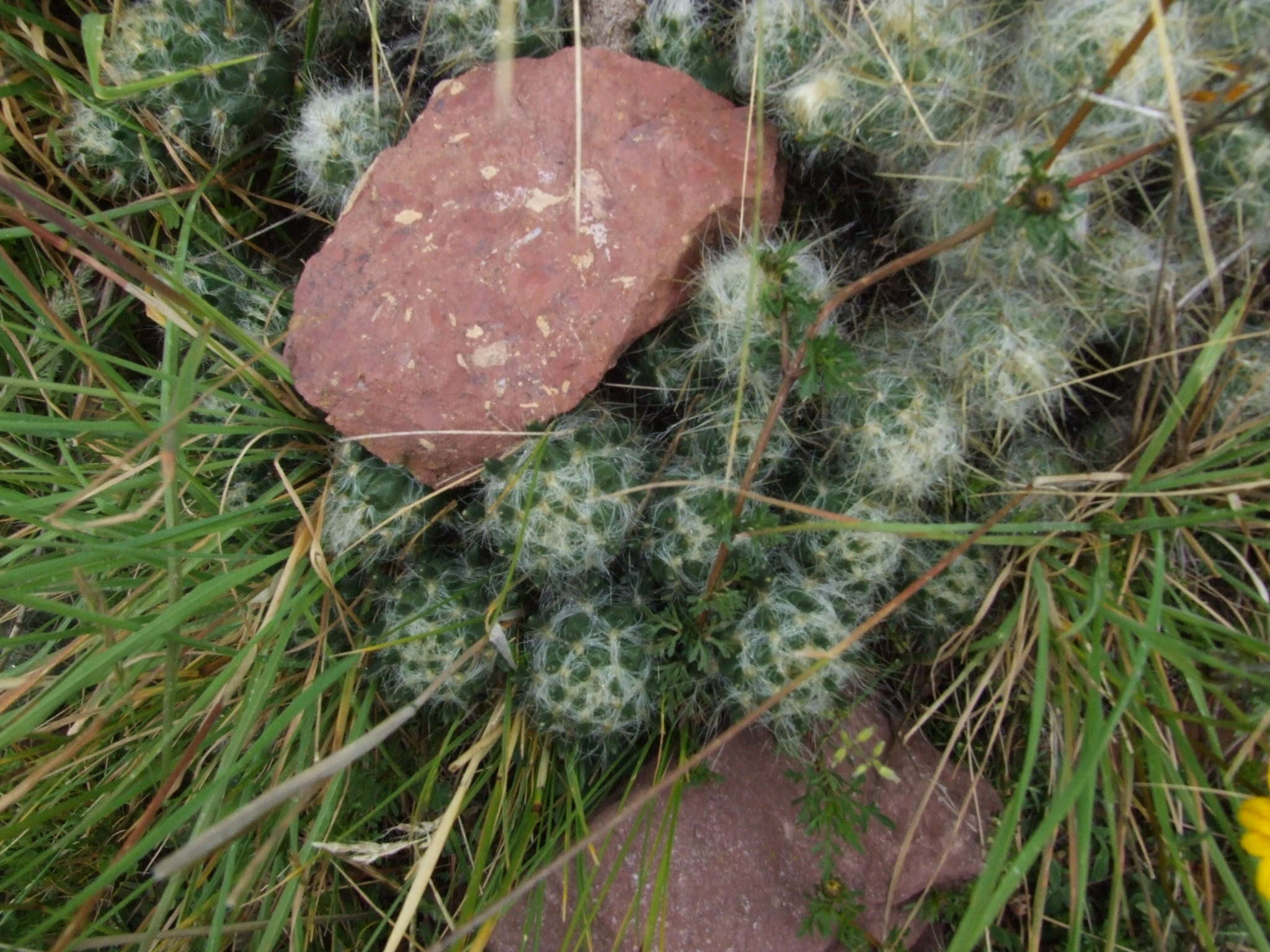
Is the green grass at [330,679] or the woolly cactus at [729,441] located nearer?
the green grass at [330,679]

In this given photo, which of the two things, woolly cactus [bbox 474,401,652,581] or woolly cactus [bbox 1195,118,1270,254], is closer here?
woolly cactus [bbox 1195,118,1270,254]

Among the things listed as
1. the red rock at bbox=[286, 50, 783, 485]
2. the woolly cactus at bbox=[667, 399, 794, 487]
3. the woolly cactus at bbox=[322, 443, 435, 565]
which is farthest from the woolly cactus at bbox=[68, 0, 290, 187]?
the woolly cactus at bbox=[667, 399, 794, 487]

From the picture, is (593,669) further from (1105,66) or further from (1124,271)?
(1105,66)

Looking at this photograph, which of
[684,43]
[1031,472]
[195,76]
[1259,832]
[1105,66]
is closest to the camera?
[1259,832]

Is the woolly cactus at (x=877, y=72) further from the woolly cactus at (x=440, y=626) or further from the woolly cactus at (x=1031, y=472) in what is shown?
the woolly cactus at (x=440, y=626)

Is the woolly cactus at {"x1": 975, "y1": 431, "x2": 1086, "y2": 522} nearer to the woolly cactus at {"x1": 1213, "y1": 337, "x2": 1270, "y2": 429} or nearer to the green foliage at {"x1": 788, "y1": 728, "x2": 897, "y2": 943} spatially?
the woolly cactus at {"x1": 1213, "y1": 337, "x2": 1270, "y2": 429}

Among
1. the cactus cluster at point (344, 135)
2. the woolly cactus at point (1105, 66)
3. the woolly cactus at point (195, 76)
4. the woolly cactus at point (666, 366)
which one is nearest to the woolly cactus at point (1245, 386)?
the woolly cactus at point (1105, 66)

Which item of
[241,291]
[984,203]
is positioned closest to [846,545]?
[984,203]
